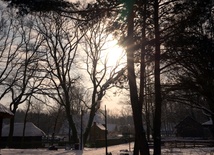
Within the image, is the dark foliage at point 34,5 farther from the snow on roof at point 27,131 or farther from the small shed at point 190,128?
the small shed at point 190,128

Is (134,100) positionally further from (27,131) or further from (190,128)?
(190,128)

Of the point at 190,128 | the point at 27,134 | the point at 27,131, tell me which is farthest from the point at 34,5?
the point at 190,128

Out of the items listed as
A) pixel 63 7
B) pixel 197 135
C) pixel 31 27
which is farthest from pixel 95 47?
pixel 197 135

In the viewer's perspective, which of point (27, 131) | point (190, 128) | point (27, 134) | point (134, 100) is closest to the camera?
point (134, 100)

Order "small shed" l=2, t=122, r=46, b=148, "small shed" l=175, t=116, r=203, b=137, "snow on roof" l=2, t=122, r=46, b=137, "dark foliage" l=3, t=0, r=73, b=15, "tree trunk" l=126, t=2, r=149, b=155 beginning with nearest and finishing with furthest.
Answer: "dark foliage" l=3, t=0, r=73, b=15 < "tree trunk" l=126, t=2, r=149, b=155 < "small shed" l=2, t=122, r=46, b=148 < "snow on roof" l=2, t=122, r=46, b=137 < "small shed" l=175, t=116, r=203, b=137

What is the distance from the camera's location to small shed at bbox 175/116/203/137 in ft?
152

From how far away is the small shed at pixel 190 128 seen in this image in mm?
46250

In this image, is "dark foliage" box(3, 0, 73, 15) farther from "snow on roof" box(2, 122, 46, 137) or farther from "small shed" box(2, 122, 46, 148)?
"snow on roof" box(2, 122, 46, 137)

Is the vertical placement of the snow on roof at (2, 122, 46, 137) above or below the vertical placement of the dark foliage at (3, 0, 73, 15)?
below

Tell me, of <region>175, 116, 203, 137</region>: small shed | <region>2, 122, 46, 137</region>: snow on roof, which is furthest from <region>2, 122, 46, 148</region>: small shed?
<region>175, 116, 203, 137</region>: small shed

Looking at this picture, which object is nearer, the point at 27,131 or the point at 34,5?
the point at 34,5

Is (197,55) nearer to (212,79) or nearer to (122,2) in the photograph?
(212,79)

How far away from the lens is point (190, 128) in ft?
152

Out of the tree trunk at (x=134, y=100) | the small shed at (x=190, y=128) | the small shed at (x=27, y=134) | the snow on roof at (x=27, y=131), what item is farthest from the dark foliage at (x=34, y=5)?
the small shed at (x=190, y=128)
